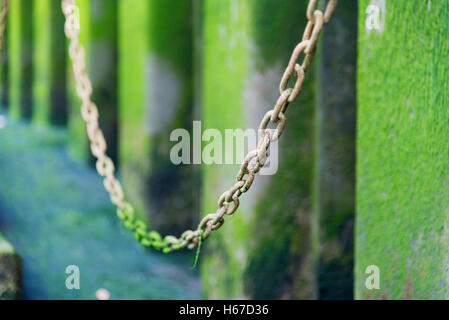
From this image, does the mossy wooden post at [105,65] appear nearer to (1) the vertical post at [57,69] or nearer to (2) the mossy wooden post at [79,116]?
(2) the mossy wooden post at [79,116]

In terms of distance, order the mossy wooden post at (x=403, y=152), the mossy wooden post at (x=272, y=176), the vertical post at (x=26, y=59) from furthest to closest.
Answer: the vertical post at (x=26, y=59) → the mossy wooden post at (x=272, y=176) → the mossy wooden post at (x=403, y=152)

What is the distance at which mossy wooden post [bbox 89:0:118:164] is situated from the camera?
482 centimetres

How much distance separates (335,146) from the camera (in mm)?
2625

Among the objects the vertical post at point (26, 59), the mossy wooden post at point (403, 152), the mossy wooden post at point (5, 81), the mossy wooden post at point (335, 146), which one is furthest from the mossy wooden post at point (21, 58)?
the mossy wooden post at point (403, 152)

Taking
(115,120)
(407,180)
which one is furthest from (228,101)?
(115,120)

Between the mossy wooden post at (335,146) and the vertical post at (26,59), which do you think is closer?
the mossy wooden post at (335,146)

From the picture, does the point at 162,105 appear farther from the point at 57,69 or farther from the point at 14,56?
the point at 14,56

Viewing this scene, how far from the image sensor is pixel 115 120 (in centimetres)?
485

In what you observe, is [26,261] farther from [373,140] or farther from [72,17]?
[373,140]

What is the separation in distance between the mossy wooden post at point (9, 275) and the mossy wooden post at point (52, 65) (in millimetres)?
4436

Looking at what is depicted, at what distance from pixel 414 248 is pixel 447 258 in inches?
6.3

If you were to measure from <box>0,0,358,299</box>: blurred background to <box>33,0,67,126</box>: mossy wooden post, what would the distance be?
125 centimetres

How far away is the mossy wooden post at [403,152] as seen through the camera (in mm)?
1764

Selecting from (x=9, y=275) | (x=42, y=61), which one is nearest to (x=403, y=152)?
(x=9, y=275)
